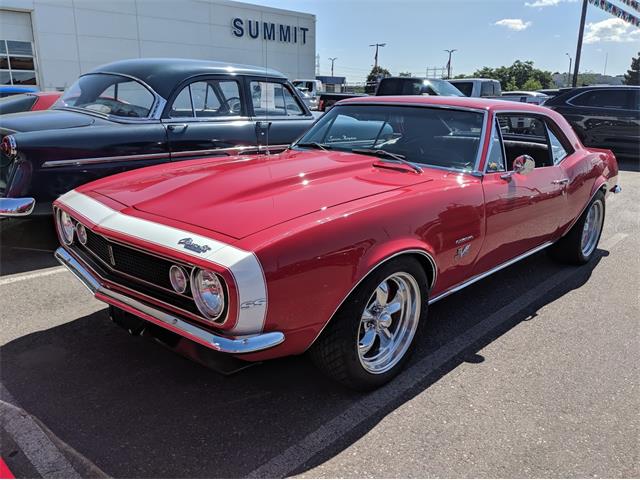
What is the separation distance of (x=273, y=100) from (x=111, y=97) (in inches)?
70.8

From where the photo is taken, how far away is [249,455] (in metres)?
2.14

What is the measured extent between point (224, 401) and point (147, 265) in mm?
759

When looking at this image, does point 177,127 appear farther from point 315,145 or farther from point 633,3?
point 633,3

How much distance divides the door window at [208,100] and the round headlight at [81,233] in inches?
97.6

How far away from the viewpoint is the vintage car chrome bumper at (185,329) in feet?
6.57

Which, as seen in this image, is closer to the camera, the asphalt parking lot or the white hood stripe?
the white hood stripe

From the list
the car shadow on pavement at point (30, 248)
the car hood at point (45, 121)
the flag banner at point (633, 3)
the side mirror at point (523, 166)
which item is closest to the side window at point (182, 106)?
the car hood at point (45, 121)

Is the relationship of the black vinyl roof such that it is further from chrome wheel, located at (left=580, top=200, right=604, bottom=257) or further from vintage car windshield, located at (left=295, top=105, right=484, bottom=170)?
chrome wheel, located at (left=580, top=200, right=604, bottom=257)

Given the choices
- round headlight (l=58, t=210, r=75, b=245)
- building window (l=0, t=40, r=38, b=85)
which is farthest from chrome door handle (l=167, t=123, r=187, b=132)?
building window (l=0, t=40, r=38, b=85)

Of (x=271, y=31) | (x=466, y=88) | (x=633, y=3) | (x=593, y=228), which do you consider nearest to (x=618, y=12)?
(x=633, y=3)

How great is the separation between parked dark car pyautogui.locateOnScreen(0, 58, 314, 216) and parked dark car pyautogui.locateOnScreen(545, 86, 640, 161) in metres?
8.15

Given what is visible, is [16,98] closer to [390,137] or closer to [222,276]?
[390,137]

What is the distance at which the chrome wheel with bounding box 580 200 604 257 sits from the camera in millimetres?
4745

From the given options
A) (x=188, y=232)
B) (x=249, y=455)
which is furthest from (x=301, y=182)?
(x=249, y=455)
